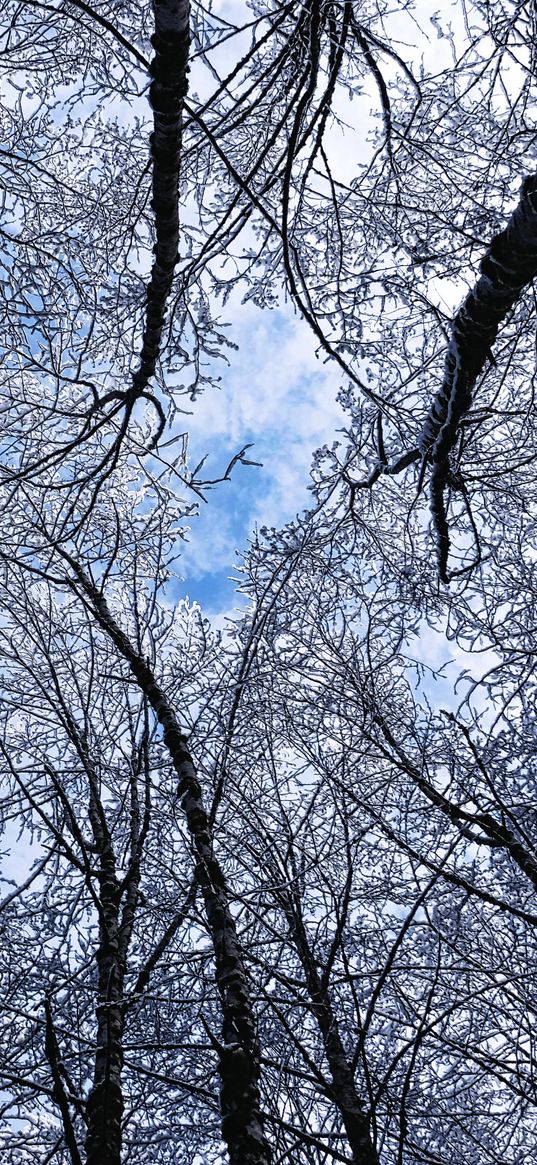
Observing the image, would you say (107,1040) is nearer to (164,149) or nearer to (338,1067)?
(338,1067)

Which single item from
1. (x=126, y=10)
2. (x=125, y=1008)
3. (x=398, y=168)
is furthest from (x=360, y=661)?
(x=126, y=10)

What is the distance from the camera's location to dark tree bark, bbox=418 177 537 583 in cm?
402

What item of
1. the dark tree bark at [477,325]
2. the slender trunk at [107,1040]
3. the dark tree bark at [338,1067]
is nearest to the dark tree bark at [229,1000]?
the slender trunk at [107,1040]

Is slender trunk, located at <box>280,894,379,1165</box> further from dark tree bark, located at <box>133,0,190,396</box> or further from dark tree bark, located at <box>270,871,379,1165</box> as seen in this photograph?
dark tree bark, located at <box>133,0,190,396</box>

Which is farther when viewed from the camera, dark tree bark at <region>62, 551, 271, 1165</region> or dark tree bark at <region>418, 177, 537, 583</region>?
dark tree bark at <region>418, 177, 537, 583</region>

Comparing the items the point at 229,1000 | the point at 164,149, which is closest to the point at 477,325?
the point at 164,149

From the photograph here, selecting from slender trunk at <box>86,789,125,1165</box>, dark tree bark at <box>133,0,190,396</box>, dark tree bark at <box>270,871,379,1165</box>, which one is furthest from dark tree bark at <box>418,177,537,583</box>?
slender trunk at <box>86,789,125,1165</box>

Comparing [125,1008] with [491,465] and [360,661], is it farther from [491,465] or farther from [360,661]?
[491,465]

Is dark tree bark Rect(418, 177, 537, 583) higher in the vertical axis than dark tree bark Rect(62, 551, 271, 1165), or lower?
higher

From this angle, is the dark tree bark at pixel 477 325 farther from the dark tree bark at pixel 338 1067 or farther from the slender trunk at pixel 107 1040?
the slender trunk at pixel 107 1040

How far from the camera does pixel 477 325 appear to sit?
4.56 meters

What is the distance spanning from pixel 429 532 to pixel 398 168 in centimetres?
244

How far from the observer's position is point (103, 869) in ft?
17.2

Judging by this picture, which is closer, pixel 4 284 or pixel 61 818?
pixel 4 284
